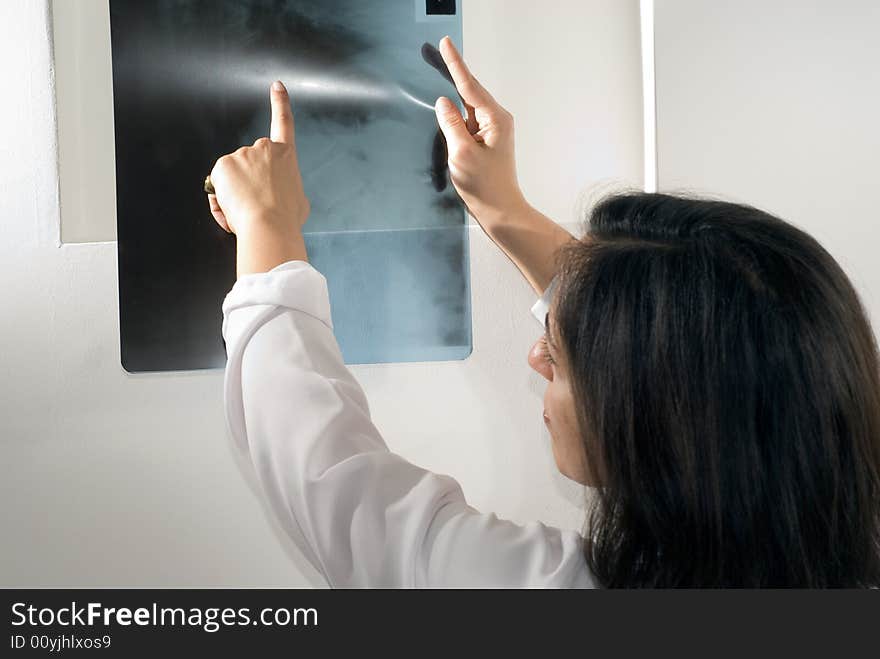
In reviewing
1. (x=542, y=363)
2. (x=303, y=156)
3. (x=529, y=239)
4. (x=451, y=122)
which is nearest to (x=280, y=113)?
(x=303, y=156)

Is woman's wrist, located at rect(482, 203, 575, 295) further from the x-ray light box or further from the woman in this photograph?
the woman

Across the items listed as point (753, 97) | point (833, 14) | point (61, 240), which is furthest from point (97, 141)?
point (833, 14)

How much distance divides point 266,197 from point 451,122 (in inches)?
8.6

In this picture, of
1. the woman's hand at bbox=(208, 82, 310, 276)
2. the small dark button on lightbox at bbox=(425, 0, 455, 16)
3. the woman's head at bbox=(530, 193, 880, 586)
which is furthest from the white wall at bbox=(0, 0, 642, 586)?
the woman's head at bbox=(530, 193, 880, 586)

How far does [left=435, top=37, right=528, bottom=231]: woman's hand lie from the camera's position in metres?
0.88

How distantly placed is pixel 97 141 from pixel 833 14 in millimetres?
818

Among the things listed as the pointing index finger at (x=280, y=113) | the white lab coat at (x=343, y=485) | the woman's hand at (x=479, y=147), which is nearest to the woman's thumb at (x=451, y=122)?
the woman's hand at (x=479, y=147)

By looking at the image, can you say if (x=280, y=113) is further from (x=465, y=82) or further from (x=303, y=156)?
(x=465, y=82)

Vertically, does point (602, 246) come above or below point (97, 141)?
below

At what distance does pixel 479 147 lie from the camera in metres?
0.89

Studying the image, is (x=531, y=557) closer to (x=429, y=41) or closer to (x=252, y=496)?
(x=252, y=496)

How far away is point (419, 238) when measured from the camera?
915mm

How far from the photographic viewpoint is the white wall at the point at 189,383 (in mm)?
907

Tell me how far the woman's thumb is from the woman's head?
1.04ft
